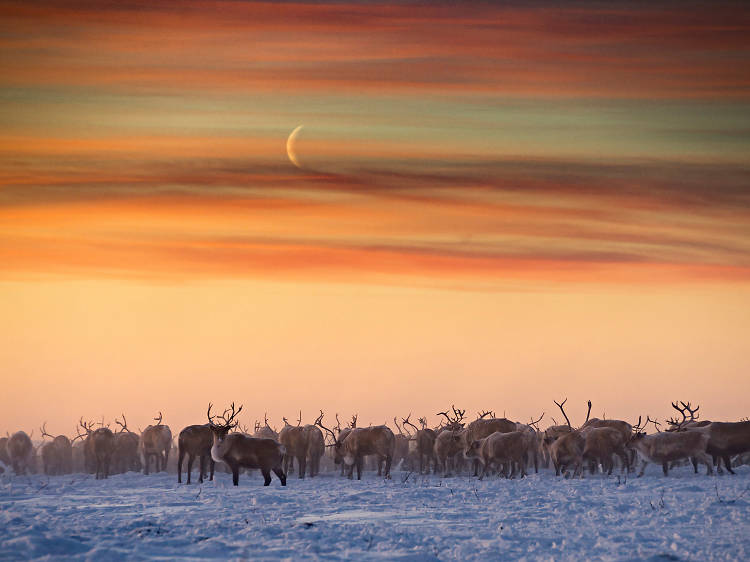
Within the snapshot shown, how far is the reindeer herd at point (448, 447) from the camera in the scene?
29719mm

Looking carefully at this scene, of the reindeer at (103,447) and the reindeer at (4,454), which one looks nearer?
the reindeer at (103,447)

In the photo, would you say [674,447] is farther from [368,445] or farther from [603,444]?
[368,445]

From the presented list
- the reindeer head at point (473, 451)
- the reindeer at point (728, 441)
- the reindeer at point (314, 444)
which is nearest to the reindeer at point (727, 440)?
the reindeer at point (728, 441)

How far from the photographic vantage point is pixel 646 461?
101 ft

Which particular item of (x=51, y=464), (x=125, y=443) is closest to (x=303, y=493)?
(x=125, y=443)

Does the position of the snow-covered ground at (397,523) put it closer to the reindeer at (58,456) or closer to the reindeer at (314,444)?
the reindeer at (314,444)

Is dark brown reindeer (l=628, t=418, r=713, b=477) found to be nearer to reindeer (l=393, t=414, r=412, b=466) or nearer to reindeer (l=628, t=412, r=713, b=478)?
reindeer (l=628, t=412, r=713, b=478)

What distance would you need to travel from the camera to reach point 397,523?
61.3 feet

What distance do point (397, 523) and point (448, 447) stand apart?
64.2 ft

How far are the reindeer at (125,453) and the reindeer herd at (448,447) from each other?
0.05 meters

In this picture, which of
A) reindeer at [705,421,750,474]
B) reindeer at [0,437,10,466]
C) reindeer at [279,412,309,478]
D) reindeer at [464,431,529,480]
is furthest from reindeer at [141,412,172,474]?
reindeer at [705,421,750,474]

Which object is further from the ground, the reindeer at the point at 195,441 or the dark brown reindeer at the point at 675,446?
the reindeer at the point at 195,441

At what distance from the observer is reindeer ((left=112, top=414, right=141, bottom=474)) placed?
45.2 metres

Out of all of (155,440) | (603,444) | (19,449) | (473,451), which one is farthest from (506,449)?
(19,449)
